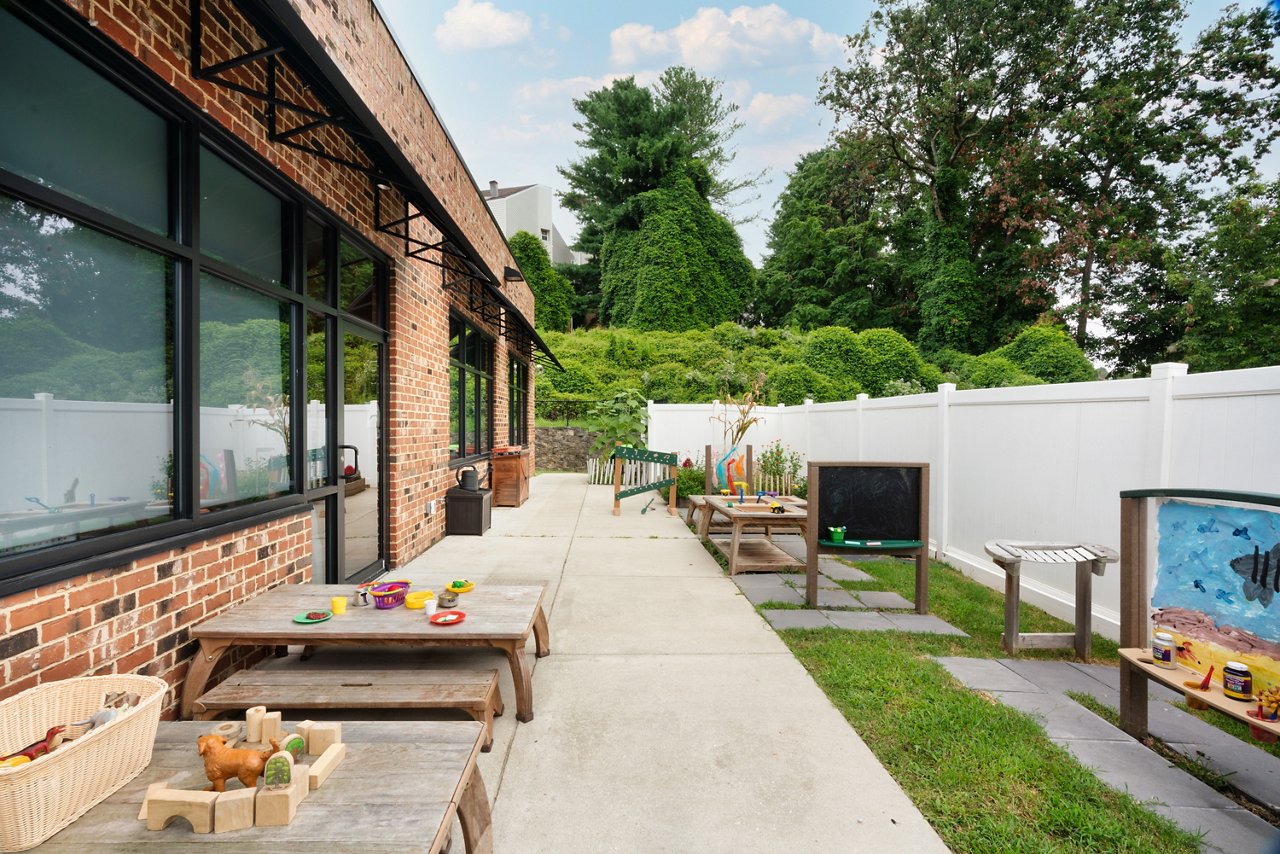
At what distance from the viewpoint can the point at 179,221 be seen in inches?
98.3

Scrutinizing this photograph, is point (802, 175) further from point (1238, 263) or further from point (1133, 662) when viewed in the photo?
point (1133, 662)

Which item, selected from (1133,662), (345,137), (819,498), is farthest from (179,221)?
(1133,662)

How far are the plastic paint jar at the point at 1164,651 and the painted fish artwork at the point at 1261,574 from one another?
1.10 feet

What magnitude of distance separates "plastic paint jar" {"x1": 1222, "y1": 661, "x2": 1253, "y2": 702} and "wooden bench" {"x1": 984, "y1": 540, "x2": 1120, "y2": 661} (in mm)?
1126

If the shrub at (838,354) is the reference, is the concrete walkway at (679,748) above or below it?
below

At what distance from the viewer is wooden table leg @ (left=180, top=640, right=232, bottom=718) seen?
2365 mm

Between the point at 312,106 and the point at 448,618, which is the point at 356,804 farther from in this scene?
the point at 312,106

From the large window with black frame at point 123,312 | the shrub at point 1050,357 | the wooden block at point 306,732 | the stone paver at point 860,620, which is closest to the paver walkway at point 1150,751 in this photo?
the stone paver at point 860,620

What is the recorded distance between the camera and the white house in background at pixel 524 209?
2878cm

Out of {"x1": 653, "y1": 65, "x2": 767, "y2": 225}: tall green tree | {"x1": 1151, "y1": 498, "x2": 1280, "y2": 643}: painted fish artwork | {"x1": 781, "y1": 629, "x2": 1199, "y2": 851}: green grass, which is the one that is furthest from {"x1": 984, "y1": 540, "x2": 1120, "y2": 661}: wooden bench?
{"x1": 653, "y1": 65, "x2": 767, "y2": 225}: tall green tree

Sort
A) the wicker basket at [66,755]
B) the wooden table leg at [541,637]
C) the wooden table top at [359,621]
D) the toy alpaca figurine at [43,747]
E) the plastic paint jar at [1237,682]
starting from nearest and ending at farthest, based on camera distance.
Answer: the wicker basket at [66,755] < the toy alpaca figurine at [43,747] < the plastic paint jar at [1237,682] < the wooden table top at [359,621] < the wooden table leg at [541,637]

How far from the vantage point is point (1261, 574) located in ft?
7.22

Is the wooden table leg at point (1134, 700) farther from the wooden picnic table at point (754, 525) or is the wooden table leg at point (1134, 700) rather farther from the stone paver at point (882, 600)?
the wooden picnic table at point (754, 525)

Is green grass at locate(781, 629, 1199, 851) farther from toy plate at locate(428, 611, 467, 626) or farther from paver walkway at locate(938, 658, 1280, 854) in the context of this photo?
toy plate at locate(428, 611, 467, 626)
